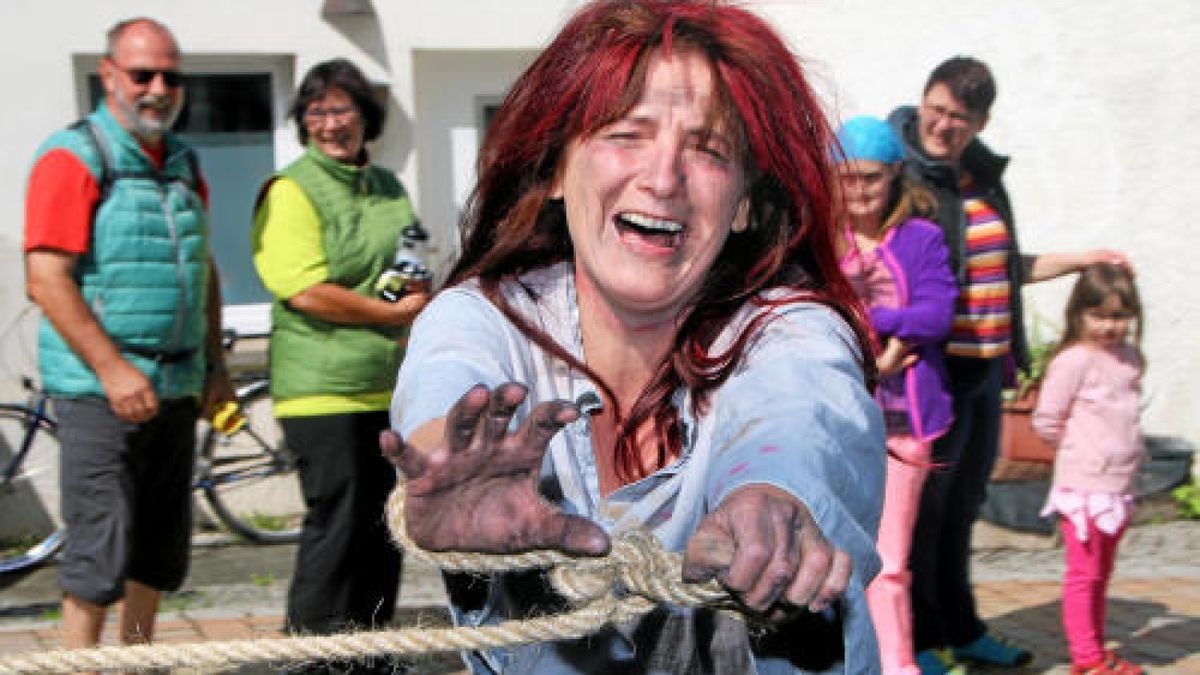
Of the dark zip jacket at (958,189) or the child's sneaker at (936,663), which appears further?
the child's sneaker at (936,663)

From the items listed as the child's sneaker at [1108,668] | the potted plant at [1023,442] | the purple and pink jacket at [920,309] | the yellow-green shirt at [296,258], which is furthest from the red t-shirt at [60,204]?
the potted plant at [1023,442]

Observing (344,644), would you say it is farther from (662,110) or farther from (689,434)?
(662,110)

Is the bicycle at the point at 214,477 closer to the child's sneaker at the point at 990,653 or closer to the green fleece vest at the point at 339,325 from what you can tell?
the green fleece vest at the point at 339,325

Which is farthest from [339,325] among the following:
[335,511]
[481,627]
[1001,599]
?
[481,627]

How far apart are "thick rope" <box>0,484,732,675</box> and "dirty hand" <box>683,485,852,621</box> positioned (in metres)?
0.08

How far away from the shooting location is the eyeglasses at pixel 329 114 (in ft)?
16.5

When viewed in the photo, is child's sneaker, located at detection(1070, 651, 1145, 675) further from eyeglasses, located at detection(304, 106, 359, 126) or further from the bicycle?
the bicycle

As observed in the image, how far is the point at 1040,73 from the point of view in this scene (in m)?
7.80

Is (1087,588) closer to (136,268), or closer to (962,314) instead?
(962,314)

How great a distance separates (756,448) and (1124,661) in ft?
13.4

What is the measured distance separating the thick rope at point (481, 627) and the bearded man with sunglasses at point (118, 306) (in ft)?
9.26

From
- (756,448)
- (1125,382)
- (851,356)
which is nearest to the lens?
(756,448)

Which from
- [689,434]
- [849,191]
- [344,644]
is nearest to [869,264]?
[849,191]

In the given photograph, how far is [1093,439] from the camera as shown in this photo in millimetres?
5117
